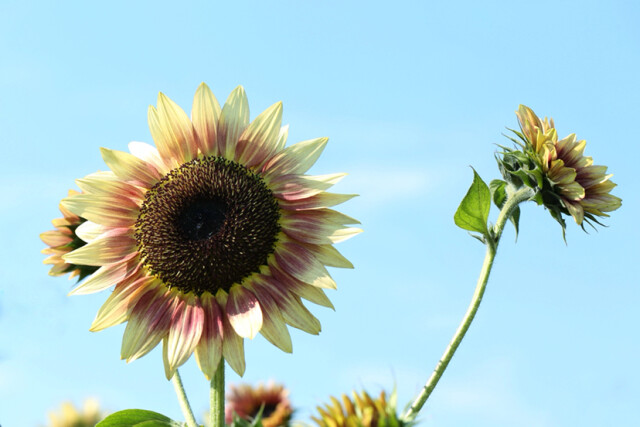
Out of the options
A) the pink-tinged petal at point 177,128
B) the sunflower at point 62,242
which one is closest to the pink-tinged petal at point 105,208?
the pink-tinged petal at point 177,128

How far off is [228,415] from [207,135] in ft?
5.83

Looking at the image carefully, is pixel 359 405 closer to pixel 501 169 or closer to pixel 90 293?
pixel 90 293

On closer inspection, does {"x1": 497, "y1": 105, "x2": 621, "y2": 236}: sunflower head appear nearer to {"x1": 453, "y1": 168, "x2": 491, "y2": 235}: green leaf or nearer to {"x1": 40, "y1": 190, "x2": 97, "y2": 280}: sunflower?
{"x1": 453, "y1": 168, "x2": 491, "y2": 235}: green leaf

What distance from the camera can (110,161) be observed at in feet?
12.5

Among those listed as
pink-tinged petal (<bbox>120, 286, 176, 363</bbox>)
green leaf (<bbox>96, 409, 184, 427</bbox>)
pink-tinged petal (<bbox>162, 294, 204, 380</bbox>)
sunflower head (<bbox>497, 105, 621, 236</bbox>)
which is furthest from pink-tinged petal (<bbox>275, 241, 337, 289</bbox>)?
sunflower head (<bbox>497, 105, 621, 236</bbox>)

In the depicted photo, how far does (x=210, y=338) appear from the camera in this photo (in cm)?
375

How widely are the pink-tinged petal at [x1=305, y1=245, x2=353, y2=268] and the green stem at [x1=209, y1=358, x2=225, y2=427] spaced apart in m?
0.74

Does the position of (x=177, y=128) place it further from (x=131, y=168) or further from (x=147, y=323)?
(x=147, y=323)

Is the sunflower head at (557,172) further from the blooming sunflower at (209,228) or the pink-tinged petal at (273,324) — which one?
the pink-tinged petal at (273,324)

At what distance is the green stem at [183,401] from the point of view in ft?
12.5

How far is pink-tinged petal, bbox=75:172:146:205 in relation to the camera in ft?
12.7

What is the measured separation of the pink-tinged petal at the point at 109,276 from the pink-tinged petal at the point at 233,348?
529 mm

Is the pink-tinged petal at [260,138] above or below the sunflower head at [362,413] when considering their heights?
above

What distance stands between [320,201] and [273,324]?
63 centimetres
